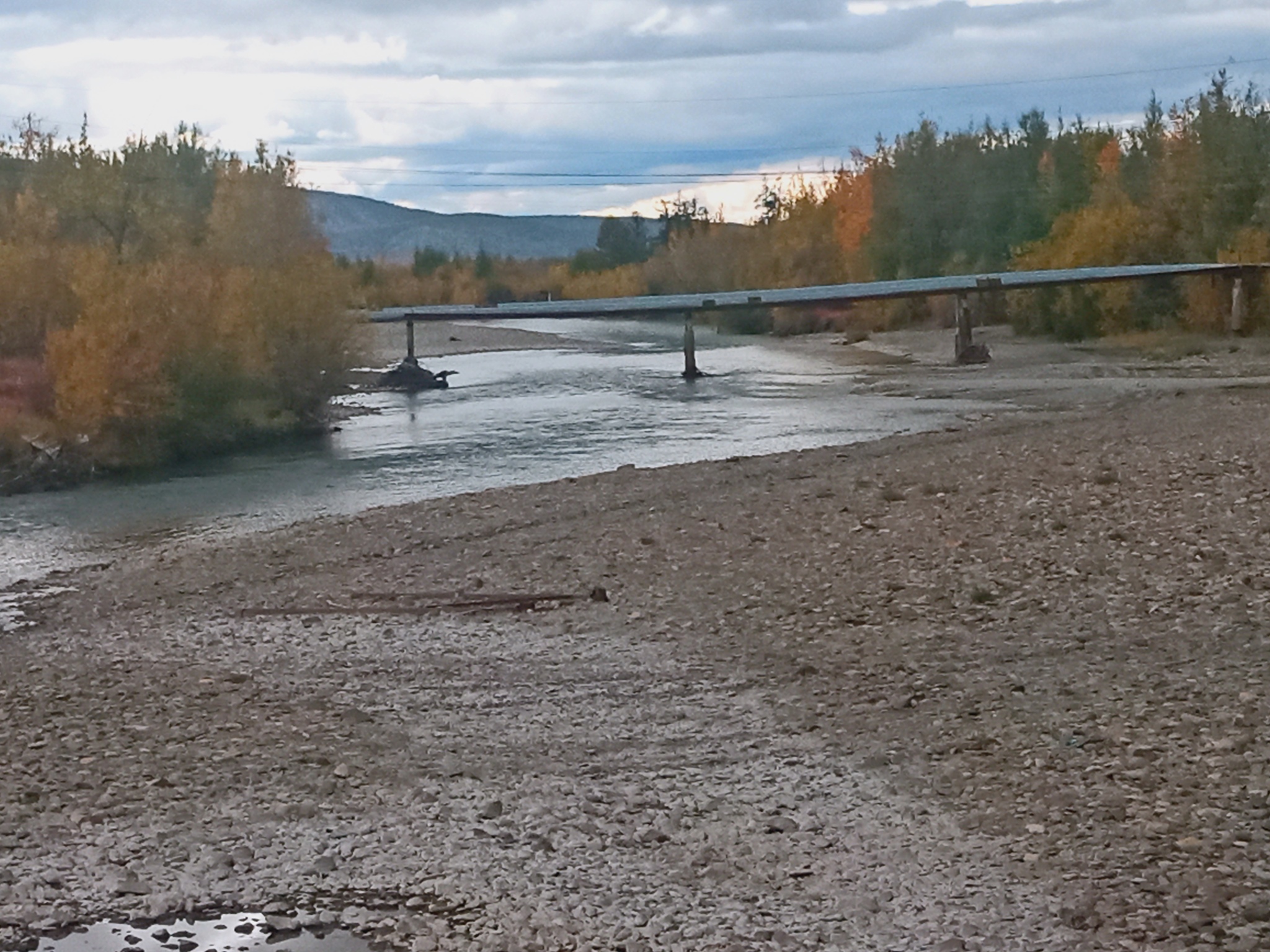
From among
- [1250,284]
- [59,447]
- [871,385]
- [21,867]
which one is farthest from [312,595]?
[1250,284]

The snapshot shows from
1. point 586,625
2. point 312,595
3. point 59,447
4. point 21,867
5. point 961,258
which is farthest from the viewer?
point 961,258

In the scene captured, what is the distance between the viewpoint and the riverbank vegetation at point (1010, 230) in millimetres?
56812

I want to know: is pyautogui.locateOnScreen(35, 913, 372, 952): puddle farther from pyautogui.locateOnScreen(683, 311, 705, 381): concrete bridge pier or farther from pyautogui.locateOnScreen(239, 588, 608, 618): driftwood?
pyautogui.locateOnScreen(683, 311, 705, 381): concrete bridge pier

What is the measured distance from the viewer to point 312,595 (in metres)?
14.0

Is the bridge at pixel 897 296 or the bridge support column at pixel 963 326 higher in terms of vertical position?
the bridge at pixel 897 296

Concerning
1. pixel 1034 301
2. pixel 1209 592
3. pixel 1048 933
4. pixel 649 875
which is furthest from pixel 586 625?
pixel 1034 301

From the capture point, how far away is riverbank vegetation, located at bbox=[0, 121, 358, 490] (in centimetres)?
2867

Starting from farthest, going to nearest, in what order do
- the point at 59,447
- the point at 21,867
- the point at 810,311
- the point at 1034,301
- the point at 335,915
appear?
the point at 810,311, the point at 1034,301, the point at 59,447, the point at 21,867, the point at 335,915

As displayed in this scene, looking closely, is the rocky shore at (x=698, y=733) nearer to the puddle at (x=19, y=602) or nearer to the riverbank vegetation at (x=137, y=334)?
the puddle at (x=19, y=602)

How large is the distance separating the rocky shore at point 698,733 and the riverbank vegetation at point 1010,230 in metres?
41.9

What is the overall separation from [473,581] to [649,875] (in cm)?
739

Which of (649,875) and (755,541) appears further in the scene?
(755,541)

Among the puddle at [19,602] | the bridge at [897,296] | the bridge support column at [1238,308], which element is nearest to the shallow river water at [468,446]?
the puddle at [19,602]

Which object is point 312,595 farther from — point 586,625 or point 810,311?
point 810,311
